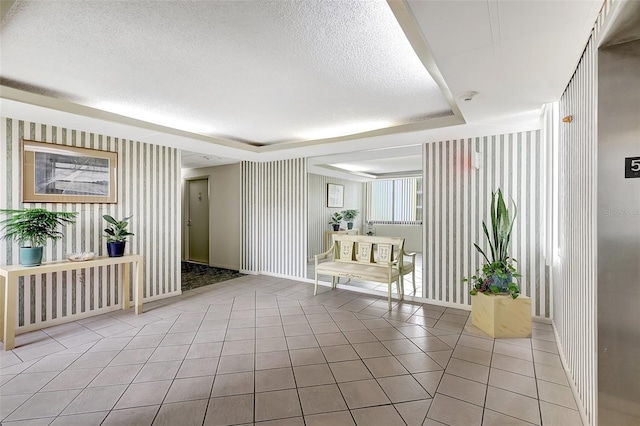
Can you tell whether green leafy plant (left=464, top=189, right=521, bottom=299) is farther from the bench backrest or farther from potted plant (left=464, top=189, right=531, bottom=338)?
the bench backrest

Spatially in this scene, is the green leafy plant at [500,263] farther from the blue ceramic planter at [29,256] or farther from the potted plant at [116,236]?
the blue ceramic planter at [29,256]

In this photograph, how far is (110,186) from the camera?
3748 millimetres

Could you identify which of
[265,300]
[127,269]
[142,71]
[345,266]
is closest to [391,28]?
Result: [142,71]

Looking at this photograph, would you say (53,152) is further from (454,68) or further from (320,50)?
(454,68)

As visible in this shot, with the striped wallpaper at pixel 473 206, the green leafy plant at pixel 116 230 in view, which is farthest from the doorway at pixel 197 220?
Answer: the striped wallpaper at pixel 473 206

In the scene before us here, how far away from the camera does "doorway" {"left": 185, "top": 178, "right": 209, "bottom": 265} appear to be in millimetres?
6949

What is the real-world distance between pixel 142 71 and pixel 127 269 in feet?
8.28

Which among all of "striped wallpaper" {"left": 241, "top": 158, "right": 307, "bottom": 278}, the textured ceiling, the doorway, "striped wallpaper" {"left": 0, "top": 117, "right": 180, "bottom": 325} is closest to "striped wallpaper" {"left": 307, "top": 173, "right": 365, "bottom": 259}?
"striped wallpaper" {"left": 241, "top": 158, "right": 307, "bottom": 278}

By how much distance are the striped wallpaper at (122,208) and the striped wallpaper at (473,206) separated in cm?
378

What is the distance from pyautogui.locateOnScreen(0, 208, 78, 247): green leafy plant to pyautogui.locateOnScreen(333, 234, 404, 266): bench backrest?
3516 mm

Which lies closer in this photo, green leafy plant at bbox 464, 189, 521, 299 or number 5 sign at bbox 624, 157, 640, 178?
number 5 sign at bbox 624, 157, 640, 178

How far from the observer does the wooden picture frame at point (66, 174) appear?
3123mm

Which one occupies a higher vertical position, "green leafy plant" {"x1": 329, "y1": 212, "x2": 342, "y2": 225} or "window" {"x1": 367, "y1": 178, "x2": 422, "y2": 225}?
"window" {"x1": 367, "y1": 178, "x2": 422, "y2": 225}

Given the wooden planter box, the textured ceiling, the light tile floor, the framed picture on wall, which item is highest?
the textured ceiling
